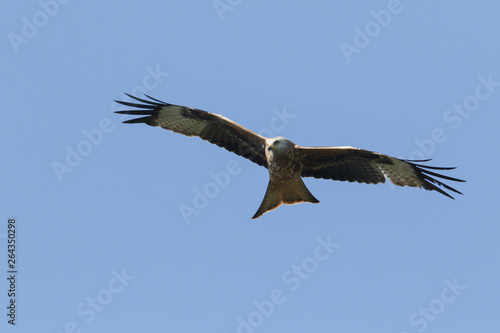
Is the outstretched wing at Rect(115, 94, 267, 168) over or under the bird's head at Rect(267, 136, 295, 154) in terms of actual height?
over

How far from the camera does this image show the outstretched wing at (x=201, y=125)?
10.6 m

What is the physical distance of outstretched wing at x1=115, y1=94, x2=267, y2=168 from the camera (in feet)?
34.7

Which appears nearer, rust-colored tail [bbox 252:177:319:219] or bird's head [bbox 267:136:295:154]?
bird's head [bbox 267:136:295:154]

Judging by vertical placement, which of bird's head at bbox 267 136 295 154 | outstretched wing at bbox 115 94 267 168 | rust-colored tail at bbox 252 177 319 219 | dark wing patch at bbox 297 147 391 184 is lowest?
rust-colored tail at bbox 252 177 319 219

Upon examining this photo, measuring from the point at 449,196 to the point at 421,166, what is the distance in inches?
23.4

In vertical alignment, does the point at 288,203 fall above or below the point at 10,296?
above

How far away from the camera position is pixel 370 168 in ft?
34.5

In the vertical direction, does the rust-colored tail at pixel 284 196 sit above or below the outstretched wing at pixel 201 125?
below

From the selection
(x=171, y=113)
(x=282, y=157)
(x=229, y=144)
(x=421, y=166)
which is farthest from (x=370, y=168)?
(x=171, y=113)

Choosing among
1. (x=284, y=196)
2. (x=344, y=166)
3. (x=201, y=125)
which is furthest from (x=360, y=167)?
(x=201, y=125)

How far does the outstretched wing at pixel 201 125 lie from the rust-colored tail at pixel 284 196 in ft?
1.72

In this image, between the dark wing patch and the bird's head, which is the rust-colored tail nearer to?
the dark wing patch

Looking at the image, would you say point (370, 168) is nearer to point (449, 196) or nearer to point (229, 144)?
point (449, 196)

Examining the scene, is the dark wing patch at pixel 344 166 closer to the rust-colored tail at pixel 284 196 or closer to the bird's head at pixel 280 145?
the rust-colored tail at pixel 284 196
